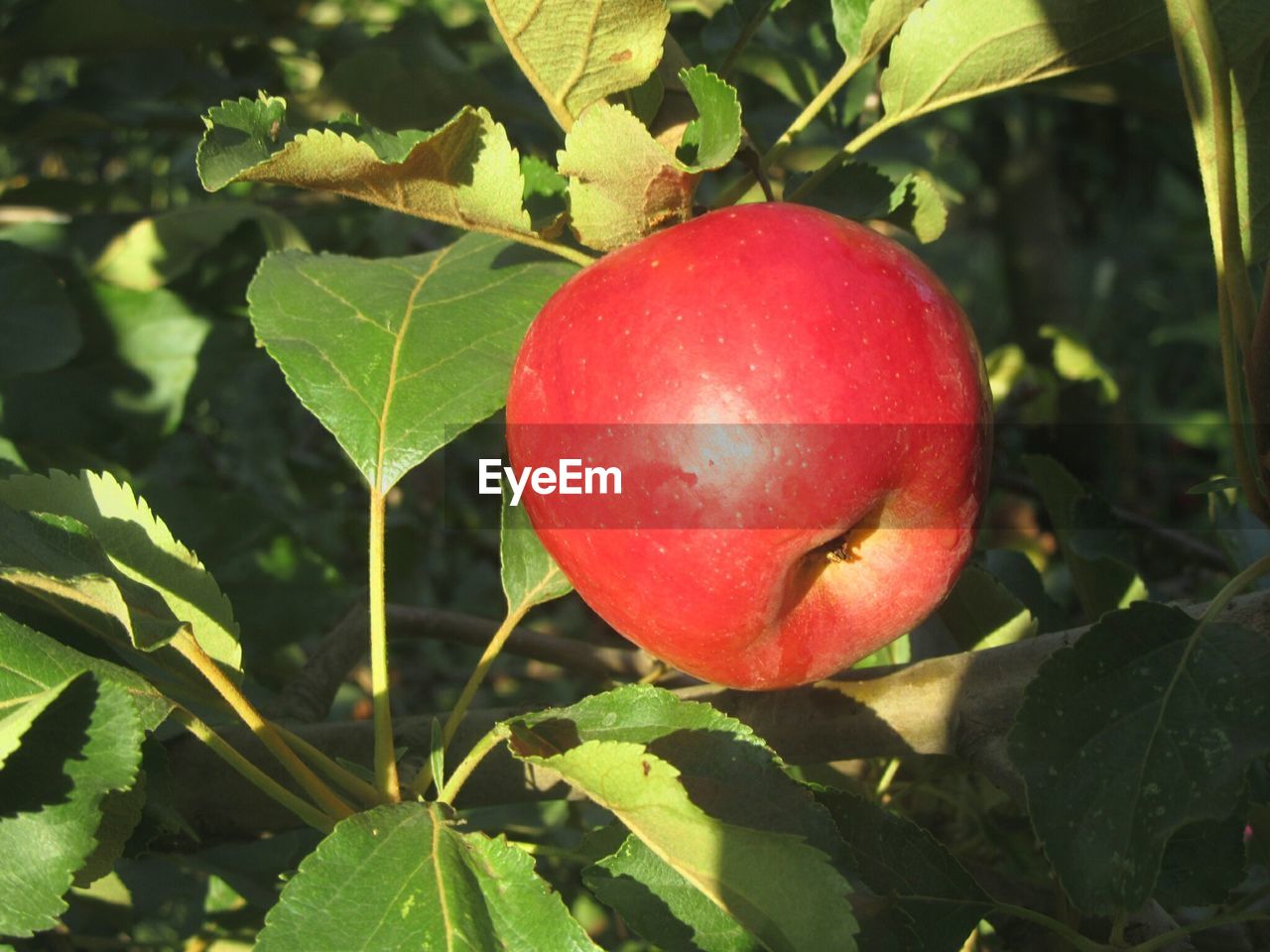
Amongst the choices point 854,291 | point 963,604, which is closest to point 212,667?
point 854,291

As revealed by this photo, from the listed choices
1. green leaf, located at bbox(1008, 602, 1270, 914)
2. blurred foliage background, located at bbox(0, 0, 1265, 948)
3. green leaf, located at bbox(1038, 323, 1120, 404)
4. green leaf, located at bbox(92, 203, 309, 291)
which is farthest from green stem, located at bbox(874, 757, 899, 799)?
green leaf, located at bbox(1038, 323, 1120, 404)

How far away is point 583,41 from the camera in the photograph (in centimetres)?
70

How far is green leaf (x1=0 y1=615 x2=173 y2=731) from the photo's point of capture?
61 centimetres

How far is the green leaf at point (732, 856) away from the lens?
0.56m

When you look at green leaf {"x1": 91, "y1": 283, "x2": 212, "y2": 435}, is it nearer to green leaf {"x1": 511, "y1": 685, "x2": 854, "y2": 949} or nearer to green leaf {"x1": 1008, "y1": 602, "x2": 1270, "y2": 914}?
green leaf {"x1": 511, "y1": 685, "x2": 854, "y2": 949}

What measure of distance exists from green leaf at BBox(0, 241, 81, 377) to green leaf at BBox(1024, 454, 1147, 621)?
764mm

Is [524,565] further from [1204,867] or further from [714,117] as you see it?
[1204,867]

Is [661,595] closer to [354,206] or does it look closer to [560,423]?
[560,423]

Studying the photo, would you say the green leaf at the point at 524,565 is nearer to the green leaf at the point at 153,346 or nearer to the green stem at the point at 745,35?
the green stem at the point at 745,35

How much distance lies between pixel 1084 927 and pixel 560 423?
1.59 feet

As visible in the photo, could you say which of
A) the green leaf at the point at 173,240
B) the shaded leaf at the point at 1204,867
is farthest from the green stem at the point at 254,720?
the green leaf at the point at 173,240

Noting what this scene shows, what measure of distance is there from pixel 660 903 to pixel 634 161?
1.19 feet

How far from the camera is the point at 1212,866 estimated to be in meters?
0.71

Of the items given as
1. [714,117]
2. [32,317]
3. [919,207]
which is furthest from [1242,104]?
[32,317]
